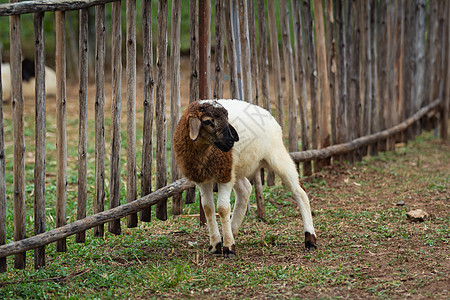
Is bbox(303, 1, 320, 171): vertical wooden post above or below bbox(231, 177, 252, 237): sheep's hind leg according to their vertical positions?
above

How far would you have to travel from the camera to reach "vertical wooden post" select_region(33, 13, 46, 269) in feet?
14.1

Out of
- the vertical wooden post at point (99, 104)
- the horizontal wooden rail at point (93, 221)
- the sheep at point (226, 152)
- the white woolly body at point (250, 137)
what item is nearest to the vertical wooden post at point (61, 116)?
the horizontal wooden rail at point (93, 221)

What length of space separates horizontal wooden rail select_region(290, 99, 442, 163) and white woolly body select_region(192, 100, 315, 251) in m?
1.70

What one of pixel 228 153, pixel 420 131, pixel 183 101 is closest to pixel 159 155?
pixel 228 153

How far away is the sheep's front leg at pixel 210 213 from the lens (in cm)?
475

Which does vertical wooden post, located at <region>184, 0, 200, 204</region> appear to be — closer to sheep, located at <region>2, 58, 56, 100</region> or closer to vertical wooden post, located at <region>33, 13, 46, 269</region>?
vertical wooden post, located at <region>33, 13, 46, 269</region>

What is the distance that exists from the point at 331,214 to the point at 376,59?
3.52 meters

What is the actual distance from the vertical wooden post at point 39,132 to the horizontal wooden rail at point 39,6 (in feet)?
0.28

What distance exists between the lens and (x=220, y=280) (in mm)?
4141

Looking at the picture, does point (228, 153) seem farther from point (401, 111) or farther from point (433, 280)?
point (401, 111)

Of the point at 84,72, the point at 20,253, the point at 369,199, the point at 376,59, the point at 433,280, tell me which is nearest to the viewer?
the point at 433,280

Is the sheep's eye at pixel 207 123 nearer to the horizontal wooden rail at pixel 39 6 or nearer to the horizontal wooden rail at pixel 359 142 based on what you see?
the horizontal wooden rail at pixel 39 6

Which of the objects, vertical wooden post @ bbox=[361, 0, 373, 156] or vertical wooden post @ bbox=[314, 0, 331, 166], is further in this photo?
vertical wooden post @ bbox=[361, 0, 373, 156]

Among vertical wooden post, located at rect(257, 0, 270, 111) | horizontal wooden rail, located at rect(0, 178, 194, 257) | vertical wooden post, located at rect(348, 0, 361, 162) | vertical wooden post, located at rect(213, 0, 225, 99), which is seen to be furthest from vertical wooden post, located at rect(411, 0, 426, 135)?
horizontal wooden rail, located at rect(0, 178, 194, 257)
